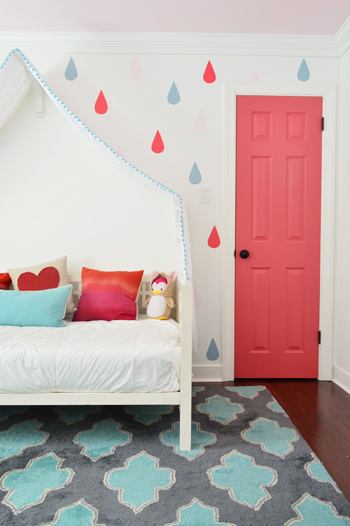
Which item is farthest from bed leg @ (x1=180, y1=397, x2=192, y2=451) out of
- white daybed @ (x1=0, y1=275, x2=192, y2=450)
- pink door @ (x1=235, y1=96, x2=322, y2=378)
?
pink door @ (x1=235, y1=96, x2=322, y2=378)

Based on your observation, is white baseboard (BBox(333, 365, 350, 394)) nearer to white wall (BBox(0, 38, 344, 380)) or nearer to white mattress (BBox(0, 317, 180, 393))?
white wall (BBox(0, 38, 344, 380))

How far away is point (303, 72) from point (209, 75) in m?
0.67

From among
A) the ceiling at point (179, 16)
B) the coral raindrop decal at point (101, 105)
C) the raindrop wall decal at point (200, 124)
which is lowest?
the raindrop wall decal at point (200, 124)

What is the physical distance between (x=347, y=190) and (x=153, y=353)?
1.80 metres

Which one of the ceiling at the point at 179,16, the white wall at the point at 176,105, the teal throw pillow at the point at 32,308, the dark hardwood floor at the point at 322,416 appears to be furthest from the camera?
the white wall at the point at 176,105

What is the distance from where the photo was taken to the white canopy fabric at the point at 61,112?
233cm

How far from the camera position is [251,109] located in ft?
9.24

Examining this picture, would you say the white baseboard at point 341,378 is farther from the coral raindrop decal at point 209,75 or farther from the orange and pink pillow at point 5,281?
the orange and pink pillow at point 5,281

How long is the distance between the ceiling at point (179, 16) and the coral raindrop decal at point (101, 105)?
16.9 inches

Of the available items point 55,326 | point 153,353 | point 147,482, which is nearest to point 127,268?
point 55,326

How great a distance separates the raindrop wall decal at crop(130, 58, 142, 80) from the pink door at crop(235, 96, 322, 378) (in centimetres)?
73

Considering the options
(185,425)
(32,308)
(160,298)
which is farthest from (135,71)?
(185,425)

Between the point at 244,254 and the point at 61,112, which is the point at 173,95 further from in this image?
the point at 244,254

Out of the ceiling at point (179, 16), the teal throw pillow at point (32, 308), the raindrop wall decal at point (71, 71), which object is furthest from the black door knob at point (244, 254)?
the raindrop wall decal at point (71, 71)
